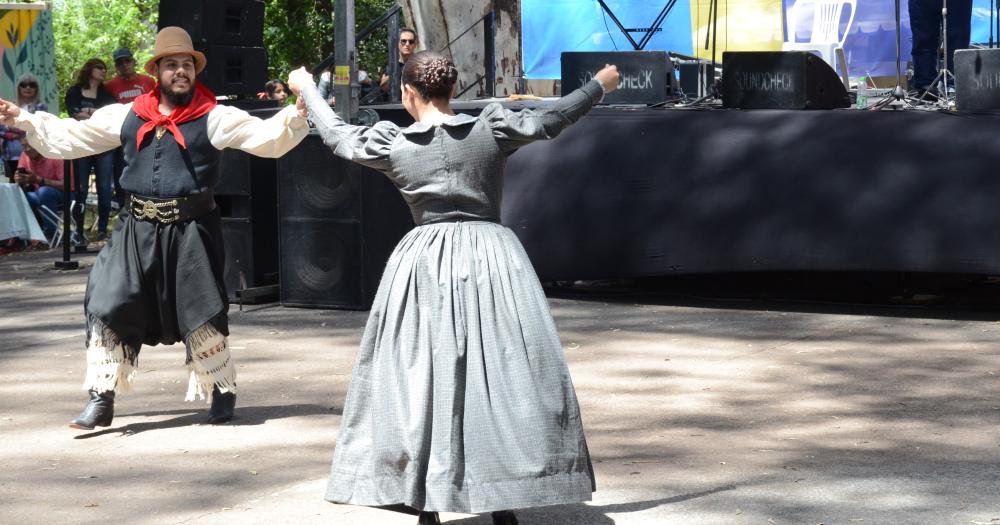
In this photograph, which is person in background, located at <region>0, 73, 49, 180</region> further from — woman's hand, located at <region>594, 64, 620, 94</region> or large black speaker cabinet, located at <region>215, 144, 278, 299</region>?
woman's hand, located at <region>594, 64, 620, 94</region>

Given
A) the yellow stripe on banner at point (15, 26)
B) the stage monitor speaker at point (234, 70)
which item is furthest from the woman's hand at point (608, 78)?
the yellow stripe on banner at point (15, 26)

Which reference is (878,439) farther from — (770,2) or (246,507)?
(770,2)

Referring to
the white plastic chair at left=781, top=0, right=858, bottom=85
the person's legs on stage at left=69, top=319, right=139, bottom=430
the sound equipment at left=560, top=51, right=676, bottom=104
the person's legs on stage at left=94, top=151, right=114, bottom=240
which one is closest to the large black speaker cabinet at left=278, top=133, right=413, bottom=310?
the sound equipment at left=560, top=51, right=676, bottom=104

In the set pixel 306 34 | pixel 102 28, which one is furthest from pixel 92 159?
pixel 102 28

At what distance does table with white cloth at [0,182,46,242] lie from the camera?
1431cm

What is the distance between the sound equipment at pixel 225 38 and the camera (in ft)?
35.1

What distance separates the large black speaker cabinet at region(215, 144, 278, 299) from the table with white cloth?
4.45 meters

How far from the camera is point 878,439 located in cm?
611

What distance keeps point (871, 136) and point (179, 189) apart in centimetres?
468

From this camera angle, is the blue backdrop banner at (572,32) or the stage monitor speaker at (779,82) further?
the blue backdrop banner at (572,32)

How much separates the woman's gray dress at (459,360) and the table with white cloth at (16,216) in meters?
10.4

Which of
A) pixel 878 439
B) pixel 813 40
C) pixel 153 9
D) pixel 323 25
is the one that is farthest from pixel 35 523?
pixel 153 9

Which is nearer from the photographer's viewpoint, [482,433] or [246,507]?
[482,433]

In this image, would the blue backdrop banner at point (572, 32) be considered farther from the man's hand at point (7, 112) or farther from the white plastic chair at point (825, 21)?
the man's hand at point (7, 112)
